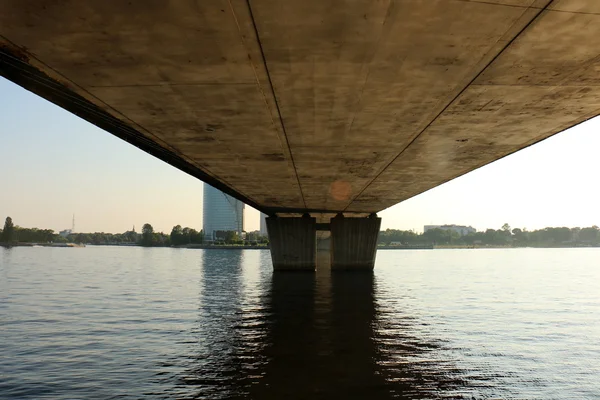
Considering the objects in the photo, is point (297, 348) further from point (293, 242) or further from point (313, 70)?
point (293, 242)

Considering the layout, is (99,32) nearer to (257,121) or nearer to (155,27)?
(155,27)

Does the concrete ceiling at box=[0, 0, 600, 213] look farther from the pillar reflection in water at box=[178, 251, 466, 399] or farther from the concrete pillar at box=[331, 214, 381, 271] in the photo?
the concrete pillar at box=[331, 214, 381, 271]

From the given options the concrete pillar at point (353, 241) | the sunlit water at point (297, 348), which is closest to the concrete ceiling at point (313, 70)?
the sunlit water at point (297, 348)

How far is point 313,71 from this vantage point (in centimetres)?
1387

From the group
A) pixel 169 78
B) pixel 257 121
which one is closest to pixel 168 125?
pixel 257 121

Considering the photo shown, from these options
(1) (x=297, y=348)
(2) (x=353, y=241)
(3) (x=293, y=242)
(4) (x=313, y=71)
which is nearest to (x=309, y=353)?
(1) (x=297, y=348)

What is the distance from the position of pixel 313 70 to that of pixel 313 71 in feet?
0.23

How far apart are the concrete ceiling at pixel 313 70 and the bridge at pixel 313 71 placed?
5cm

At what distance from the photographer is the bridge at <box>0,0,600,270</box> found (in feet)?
34.4

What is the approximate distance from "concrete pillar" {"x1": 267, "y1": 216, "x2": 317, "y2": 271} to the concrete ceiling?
36022mm

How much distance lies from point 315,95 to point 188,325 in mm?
14417

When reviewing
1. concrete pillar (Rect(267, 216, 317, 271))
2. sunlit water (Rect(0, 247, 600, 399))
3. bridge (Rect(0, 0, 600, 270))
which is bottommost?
sunlit water (Rect(0, 247, 600, 399))

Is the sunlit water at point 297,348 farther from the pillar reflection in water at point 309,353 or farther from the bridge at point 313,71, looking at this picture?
the bridge at point 313,71

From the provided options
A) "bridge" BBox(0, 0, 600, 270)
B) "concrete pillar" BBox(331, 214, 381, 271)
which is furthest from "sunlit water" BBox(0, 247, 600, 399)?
"concrete pillar" BBox(331, 214, 381, 271)
